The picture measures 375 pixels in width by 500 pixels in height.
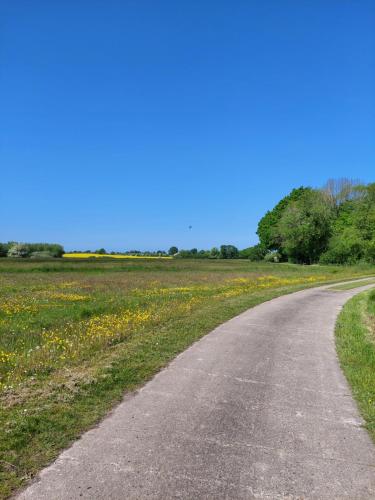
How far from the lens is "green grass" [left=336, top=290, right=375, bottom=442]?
6452 mm

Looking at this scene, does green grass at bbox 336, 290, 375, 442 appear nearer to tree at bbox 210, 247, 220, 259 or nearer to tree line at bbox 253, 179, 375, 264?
tree line at bbox 253, 179, 375, 264

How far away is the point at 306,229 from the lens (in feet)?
245

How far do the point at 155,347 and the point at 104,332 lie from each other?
88.1 inches

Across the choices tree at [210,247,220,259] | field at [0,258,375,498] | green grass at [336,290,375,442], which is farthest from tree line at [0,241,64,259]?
green grass at [336,290,375,442]

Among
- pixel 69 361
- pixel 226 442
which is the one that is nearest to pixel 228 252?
pixel 69 361

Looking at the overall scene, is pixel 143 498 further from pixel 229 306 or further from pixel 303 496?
pixel 229 306

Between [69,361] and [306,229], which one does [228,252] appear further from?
[69,361]

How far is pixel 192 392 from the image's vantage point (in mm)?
6531

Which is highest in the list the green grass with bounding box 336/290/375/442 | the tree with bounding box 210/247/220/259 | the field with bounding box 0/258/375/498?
the tree with bounding box 210/247/220/259

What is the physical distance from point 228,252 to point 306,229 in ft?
158

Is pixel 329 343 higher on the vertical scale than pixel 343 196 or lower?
lower

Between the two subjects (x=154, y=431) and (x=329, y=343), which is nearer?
(x=154, y=431)

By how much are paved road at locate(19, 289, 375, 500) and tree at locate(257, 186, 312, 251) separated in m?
78.5

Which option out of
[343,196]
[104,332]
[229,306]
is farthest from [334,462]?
[343,196]
